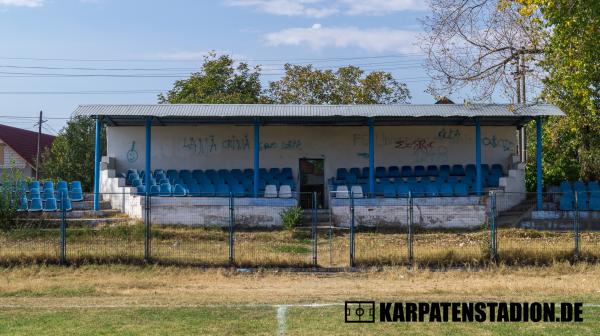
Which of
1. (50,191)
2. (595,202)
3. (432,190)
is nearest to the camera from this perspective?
(595,202)

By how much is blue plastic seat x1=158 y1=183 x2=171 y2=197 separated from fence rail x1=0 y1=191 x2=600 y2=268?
493mm

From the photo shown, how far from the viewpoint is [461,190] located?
26.7 meters

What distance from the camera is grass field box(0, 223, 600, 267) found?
18922 millimetres

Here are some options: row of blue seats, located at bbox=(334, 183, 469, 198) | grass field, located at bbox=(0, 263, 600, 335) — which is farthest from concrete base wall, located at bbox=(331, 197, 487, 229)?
grass field, located at bbox=(0, 263, 600, 335)

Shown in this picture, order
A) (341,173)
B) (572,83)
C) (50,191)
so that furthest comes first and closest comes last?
(341,173) → (50,191) → (572,83)

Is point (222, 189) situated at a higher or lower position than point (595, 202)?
higher

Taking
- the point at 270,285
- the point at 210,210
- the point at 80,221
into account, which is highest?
the point at 210,210

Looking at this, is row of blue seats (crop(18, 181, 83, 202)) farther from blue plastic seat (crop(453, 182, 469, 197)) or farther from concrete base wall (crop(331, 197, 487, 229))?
blue plastic seat (crop(453, 182, 469, 197))

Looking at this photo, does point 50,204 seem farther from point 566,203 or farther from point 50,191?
point 566,203

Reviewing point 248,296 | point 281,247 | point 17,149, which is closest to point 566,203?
point 281,247

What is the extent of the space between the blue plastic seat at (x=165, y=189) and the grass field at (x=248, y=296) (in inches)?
299

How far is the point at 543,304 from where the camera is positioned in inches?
503

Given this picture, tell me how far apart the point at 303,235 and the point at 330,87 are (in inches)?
1089

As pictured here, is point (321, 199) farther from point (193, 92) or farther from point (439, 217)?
point (193, 92)
